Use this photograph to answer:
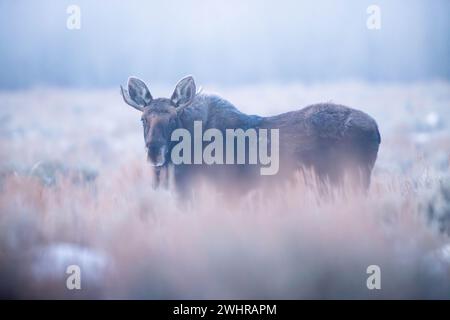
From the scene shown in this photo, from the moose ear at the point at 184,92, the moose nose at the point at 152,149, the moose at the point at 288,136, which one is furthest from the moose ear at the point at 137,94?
the moose nose at the point at 152,149

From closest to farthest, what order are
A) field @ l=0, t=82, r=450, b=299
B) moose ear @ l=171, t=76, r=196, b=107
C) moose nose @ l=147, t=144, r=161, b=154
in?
field @ l=0, t=82, r=450, b=299, moose nose @ l=147, t=144, r=161, b=154, moose ear @ l=171, t=76, r=196, b=107

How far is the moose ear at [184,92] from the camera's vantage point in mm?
6383

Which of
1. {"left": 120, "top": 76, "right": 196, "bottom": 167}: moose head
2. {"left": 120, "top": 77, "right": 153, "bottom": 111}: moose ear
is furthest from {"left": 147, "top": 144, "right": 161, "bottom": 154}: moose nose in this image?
{"left": 120, "top": 77, "right": 153, "bottom": 111}: moose ear

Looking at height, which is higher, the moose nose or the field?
the moose nose

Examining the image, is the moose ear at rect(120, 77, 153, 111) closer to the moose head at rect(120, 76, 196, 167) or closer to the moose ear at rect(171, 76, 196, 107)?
the moose head at rect(120, 76, 196, 167)

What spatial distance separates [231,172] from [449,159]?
17.7 ft

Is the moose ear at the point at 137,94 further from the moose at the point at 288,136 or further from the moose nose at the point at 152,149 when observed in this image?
the moose nose at the point at 152,149

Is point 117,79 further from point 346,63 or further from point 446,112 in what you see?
point 446,112

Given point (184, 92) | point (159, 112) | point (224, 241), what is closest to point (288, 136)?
point (184, 92)

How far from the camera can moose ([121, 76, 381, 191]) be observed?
21.0 ft

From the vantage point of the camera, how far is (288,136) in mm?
6602

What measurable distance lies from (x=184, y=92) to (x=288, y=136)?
1.14 m

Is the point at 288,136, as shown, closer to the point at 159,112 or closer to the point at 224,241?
the point at 159,112
